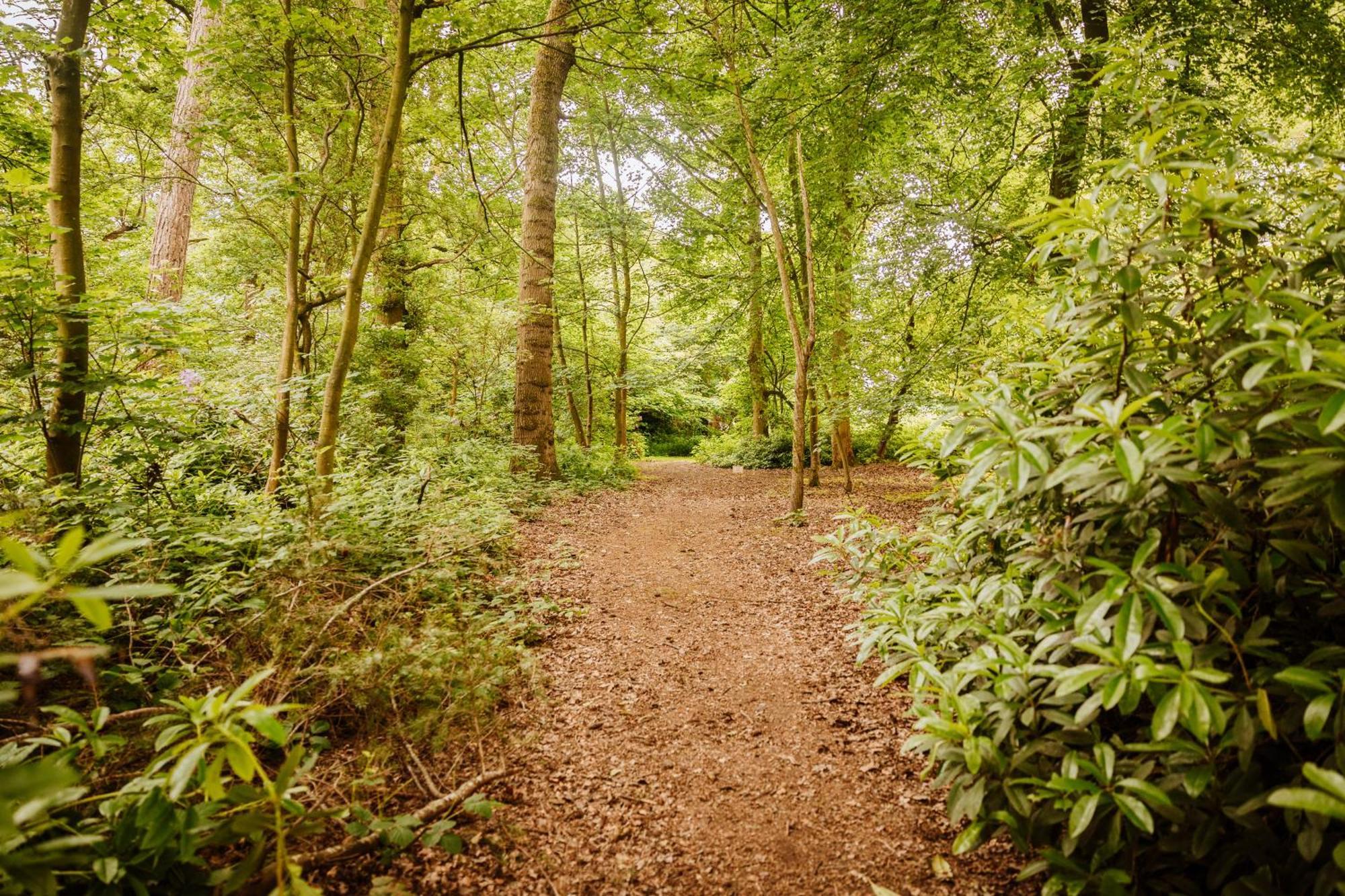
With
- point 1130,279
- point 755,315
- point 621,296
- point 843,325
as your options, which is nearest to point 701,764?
point 1130,279

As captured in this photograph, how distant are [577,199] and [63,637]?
521 inches

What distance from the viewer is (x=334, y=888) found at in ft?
6.97

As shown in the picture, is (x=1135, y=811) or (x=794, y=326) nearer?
(x=1135, y=811)

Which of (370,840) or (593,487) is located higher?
(593,487)

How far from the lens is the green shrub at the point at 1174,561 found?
1.59 metres

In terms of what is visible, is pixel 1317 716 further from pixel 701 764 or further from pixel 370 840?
pixel 370 840

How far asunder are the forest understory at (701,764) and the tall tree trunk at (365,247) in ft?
7.55

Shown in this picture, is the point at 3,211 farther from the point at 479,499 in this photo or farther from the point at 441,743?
the point at 441,743

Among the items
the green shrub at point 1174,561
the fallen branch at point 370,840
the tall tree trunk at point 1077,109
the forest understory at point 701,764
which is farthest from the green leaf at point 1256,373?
the tall tree trunk at point 1077,109

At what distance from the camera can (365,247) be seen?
441 centimetres

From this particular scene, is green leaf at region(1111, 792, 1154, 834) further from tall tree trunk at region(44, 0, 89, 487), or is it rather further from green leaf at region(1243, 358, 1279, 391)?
tall tree trunk at region(44, 0, 89, 487)

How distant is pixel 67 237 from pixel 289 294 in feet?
5.13

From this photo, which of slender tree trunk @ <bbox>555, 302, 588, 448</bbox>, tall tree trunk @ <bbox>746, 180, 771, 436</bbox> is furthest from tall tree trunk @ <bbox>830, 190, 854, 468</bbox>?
slender tree trunk @ <bbox>555, 302, 588, 448</bbox>

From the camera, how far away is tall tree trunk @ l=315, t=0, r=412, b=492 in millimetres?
4293
